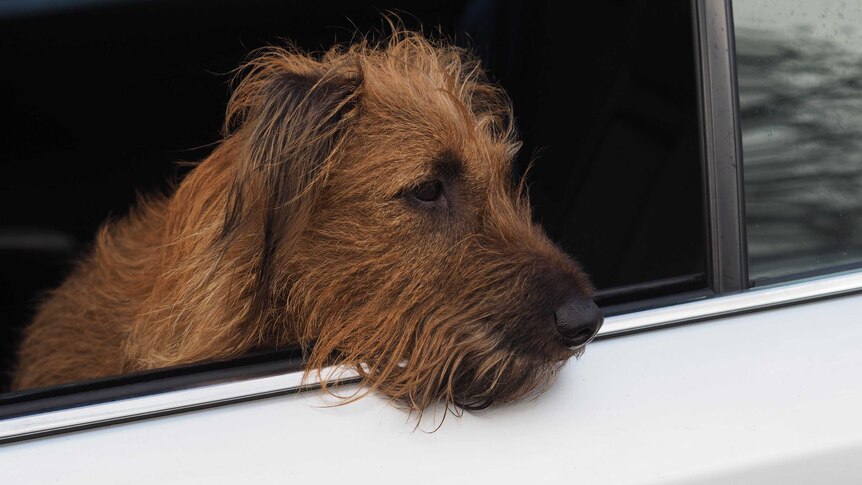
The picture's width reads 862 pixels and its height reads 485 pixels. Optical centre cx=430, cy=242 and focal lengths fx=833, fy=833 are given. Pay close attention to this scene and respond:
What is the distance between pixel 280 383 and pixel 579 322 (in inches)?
27.2

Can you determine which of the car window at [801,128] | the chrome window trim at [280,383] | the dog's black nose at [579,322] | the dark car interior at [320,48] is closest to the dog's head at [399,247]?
the dog's black nose at [579,322]

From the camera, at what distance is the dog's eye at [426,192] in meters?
2.23

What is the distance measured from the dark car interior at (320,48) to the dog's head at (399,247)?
0.92ft

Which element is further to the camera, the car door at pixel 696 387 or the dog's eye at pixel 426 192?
the dog's eye at pixel 426 192

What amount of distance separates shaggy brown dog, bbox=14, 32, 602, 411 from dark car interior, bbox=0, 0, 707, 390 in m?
0.29

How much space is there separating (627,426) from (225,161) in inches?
58.0

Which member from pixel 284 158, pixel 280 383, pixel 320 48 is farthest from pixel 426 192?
pixel 320 48

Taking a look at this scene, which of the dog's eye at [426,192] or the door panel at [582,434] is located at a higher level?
the dog's eye at [426,192]

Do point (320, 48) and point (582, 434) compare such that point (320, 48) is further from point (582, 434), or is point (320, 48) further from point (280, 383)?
point (582, 434)

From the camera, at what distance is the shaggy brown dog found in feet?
6.66

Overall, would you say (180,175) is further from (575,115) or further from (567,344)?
(567,344)

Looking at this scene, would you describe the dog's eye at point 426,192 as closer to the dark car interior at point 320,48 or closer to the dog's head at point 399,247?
the dog's head at point 399,247

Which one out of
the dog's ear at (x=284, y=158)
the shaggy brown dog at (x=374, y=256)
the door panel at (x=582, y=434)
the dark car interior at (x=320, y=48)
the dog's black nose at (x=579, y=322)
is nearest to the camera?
the door panel at (x=582, y=434)

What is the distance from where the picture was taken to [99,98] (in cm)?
400
